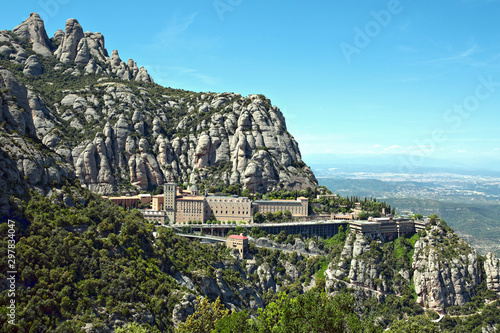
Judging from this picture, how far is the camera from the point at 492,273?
97750 millimetres

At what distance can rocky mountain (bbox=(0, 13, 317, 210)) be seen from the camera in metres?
130

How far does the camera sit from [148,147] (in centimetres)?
14100

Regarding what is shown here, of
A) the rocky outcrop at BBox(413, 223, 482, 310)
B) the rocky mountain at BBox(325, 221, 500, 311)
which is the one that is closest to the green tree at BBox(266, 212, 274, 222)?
the rocky mountain at BBox(325, 221, 500, 311)

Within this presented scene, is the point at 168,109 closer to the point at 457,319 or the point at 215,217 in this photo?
the point at 215,217

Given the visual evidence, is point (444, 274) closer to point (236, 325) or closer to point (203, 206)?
point (203, 206)

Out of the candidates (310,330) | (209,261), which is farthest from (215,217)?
(310,330)

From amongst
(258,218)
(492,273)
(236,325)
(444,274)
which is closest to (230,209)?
(258,218)

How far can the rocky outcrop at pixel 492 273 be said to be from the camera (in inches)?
3807

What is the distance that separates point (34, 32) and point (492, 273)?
185 meters

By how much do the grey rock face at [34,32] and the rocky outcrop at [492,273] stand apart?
572 ft

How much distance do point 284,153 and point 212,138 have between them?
2491 centimetres

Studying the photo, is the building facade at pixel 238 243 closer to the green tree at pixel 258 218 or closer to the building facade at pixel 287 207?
the green tree at pixel 258 218

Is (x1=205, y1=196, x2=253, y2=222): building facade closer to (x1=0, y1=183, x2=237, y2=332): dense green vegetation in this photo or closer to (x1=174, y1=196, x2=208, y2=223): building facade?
(x1=174, y1=196, x2=208, y2=223): building facade

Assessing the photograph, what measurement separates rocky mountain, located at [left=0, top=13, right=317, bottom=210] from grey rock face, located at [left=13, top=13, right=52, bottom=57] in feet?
2.48
